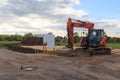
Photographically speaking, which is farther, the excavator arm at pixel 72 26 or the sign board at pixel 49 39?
the sign board at pixel 49 39

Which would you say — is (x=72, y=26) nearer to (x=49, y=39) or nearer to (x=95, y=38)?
(x=95, y=38)

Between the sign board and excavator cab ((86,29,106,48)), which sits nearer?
excavator cab ((86,29,106,48))

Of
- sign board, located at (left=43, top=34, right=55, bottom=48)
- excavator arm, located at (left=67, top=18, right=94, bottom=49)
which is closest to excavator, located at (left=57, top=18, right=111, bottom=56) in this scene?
excavator arm, located at (left=67, top=18, right=94, bottom=49)

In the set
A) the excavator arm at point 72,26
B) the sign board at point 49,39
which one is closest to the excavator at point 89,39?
the excavator arm at point 72,26

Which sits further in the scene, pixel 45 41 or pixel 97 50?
pixel 45 41

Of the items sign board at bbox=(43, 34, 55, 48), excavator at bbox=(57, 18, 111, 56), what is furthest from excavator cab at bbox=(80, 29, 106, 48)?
sign board at bbox=(43, 34, 55, 48)

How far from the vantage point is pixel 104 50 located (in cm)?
3788

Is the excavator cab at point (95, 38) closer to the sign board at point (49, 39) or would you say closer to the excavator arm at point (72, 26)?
the excavator arm at point (72, 26)

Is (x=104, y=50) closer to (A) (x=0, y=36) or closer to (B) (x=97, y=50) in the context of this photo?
(B) (x=97, y=50)

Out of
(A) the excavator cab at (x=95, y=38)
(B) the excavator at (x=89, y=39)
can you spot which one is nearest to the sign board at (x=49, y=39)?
(B) the excavator at (x=89, y=39)

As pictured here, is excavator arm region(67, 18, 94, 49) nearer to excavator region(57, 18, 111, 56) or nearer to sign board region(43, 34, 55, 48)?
excavator region(57, 18, 111, 56)

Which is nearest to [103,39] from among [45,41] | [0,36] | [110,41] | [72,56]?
[72,56]

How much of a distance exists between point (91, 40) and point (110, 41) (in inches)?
2439

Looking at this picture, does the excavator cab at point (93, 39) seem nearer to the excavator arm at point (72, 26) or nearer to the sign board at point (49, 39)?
the excavator arm at point (72, 26)
